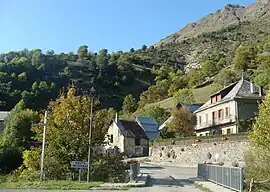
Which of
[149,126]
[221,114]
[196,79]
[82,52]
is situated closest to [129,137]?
[149,126]

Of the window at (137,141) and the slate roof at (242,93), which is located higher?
the slate roof at (242,93)

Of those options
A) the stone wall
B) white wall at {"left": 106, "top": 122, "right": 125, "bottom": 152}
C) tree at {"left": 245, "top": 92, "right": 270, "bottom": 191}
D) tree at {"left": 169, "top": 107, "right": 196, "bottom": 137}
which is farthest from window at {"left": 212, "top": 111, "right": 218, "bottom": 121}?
tree at {"left": 245, "top": 92, "right": 270, "bottom": 191}

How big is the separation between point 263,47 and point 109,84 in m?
53.7

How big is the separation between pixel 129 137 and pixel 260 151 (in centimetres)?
4781

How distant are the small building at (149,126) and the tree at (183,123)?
970 centimetres

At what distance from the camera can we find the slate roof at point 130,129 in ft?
226

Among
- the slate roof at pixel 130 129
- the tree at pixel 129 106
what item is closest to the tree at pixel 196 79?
the tree at pixel 129 106

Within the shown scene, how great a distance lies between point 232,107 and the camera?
183ft

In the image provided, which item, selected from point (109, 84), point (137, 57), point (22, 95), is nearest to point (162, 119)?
point (22, 95)

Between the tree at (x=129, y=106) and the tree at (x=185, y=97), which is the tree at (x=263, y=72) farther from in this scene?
the tree at (x=129, y=106)

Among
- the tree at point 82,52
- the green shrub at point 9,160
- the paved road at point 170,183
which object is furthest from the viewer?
the tree at point 82,52

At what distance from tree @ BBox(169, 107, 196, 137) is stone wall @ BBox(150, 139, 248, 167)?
46.5 ft

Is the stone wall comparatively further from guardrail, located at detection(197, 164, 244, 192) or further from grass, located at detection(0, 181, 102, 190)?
grass, located at detection(0, 181, 102, 190)

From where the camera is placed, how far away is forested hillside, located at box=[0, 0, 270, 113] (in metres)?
111
